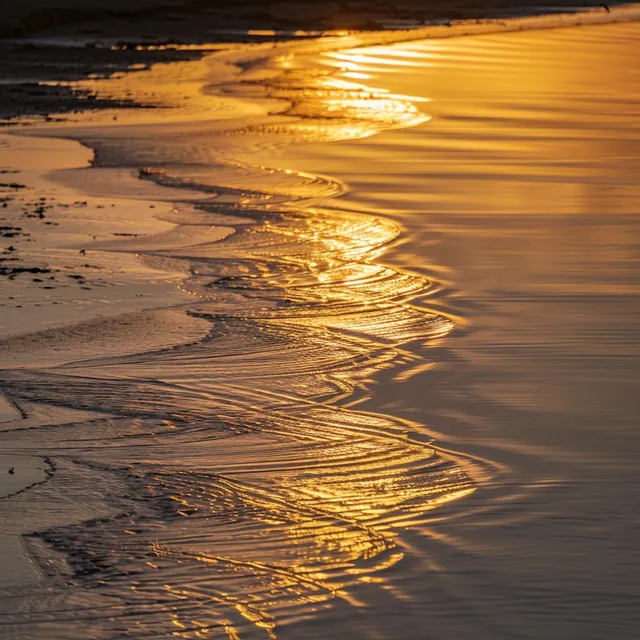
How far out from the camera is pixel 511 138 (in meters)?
13.5

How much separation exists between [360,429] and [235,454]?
522 millimetres

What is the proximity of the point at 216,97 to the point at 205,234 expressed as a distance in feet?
31.4

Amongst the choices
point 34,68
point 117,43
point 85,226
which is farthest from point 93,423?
point 117,43

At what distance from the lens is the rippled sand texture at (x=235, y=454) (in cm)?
403

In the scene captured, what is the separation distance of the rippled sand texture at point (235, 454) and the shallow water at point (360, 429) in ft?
0.04

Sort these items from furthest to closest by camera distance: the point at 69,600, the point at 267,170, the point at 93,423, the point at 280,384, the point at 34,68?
1. the point at 34,68
2. the point at 267,170
3. the point at 280,384
4. the point at 93,423
5. the point at 69,600

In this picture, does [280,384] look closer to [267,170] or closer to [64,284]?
[64,284]

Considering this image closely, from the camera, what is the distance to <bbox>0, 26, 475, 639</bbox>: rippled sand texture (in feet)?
13.2

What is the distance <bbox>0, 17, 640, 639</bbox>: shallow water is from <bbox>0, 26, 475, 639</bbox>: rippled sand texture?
0.01 metres

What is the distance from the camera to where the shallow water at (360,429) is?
4.03m

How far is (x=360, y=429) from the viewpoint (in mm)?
5371

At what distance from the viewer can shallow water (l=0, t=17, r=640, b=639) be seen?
→ 4.03 m

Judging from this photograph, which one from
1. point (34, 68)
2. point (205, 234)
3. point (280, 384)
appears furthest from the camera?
point (34, 68)

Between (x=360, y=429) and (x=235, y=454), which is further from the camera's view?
(x=360, y=429)
